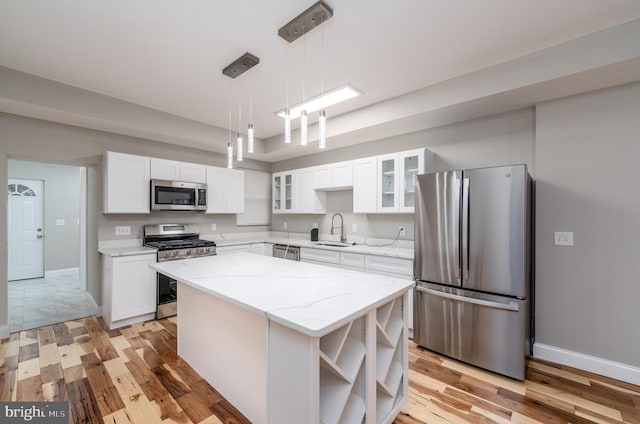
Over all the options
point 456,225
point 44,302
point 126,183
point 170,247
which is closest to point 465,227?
point 456,225

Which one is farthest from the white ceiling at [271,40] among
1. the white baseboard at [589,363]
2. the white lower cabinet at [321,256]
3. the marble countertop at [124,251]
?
the white baseboard at [589,363]

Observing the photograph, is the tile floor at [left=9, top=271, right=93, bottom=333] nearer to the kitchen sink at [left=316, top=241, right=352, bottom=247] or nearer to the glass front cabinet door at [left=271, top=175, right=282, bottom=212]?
the glass front cabinet door at [left=271, top=175, right=282, bottom=212]

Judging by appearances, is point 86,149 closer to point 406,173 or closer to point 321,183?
point 321,183

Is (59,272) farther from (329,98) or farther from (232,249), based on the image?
(329,98)

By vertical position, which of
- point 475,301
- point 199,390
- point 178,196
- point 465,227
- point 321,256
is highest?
point 178,196

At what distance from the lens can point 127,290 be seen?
10.7 ft

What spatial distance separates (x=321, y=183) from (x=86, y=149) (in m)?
3.12

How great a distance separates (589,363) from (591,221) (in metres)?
1.22

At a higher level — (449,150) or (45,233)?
(449,150)

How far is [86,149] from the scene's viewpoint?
346 centimetres

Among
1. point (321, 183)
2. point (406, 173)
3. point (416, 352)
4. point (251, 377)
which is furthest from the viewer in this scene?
point (321, 183)

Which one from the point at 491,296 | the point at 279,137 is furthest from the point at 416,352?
the point at 279,137

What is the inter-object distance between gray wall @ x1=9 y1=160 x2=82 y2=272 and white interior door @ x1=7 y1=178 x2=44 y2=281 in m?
0.10

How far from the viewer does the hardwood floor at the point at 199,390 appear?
1.85 metres
